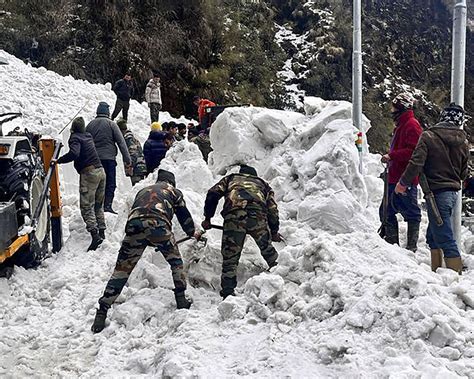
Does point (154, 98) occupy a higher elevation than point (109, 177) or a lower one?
higher

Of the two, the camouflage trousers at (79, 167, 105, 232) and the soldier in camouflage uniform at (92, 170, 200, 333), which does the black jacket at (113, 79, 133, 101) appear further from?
the soldier in camouflage uniform at (92, 170, 200, 333)

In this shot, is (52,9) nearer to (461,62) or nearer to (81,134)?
(81,134)

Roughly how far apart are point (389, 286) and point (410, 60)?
84.6ft

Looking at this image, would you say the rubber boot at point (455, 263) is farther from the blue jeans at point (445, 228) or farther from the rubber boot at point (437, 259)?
the rubber boot at point (437, 259)

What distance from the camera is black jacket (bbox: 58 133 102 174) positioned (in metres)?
6.04

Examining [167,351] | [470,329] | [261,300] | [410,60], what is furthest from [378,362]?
[410,60]

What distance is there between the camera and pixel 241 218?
458 cm

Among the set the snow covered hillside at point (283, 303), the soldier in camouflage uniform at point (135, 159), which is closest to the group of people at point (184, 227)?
the snow covered hillside at point (283, 303)

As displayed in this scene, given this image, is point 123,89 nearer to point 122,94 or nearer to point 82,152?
point 122,94

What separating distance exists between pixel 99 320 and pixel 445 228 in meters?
3.04

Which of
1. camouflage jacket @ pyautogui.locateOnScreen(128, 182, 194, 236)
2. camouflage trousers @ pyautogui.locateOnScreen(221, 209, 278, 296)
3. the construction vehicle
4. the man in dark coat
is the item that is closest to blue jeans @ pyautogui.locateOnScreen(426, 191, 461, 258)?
camouflage trousers @ pyautogui.locateOnScreen(221, 209, 278, 296)

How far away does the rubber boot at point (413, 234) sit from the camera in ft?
17.6

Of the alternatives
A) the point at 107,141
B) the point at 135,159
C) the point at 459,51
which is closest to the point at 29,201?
the point at 107,141

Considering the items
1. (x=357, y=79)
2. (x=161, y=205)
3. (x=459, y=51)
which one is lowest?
(x=161, y=205)
